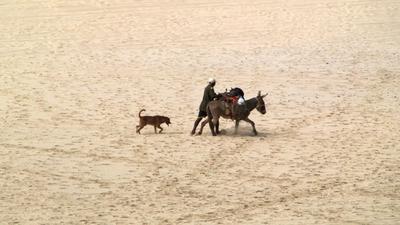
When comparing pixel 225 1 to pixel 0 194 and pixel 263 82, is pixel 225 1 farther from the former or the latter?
pixel 0 194

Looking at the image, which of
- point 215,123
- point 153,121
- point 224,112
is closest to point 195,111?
point 153,121

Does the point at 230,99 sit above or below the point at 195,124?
above

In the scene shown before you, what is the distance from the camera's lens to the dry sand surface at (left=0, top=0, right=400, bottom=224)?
47.0ft

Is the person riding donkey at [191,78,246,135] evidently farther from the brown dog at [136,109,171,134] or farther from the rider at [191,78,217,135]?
the brown dog at [136,109,171,134]

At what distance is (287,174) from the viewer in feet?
51.6

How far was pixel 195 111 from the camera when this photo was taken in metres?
20.4

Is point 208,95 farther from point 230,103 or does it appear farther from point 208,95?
point 230,103

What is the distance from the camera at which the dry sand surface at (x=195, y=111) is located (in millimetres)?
14336

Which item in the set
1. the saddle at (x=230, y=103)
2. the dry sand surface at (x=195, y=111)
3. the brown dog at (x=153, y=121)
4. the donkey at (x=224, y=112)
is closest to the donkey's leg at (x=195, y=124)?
the donkey at (x=224, y=112)


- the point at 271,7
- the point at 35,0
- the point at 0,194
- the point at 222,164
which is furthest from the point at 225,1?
the point at 0,194

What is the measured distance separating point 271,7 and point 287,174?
16181 millimetres

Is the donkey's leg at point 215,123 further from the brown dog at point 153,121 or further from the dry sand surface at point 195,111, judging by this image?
the brown dog at point 153,121

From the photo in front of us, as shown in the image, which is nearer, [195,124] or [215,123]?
[215,123]

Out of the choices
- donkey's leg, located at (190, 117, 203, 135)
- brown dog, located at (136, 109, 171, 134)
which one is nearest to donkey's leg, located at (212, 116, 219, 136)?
donkey's leg, located at (190, 117, 203, 135)
